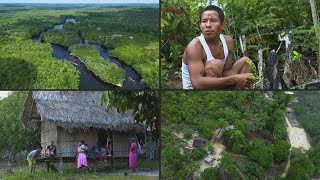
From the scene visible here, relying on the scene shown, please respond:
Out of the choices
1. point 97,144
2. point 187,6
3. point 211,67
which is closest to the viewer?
point 211,67

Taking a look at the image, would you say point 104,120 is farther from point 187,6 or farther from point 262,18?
point 262,18

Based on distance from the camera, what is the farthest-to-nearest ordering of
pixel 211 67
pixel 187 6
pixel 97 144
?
pixel 97 144, pixel 187 6, pixel 211 67

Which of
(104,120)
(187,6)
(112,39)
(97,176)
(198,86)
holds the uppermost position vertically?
(187,6)

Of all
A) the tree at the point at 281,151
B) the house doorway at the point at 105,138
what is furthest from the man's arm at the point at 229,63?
the house doorway at the point at 105,138

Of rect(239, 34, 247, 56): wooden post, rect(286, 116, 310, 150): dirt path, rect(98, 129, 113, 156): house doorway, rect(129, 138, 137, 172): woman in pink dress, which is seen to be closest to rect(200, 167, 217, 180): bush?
rect(129, 138, 137, 172): woman in pink dress

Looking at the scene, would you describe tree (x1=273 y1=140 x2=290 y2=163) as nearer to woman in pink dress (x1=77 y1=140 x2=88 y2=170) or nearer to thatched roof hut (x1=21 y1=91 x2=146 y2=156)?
thatched roof hut (x1=21 y1=91 x2=146 y2=156)

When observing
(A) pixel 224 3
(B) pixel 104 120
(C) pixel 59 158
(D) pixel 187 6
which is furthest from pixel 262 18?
(C) pixel 59 158
